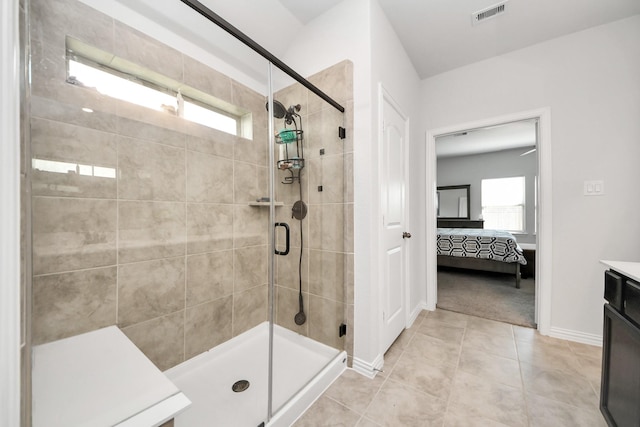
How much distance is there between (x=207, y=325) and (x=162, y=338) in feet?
1.00

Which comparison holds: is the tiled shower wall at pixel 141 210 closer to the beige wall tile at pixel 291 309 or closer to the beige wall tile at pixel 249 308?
the beige wall tile at pixel 249 308

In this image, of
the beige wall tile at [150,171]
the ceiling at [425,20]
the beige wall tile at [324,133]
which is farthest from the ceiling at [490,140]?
the beige wall tile at [150,171]

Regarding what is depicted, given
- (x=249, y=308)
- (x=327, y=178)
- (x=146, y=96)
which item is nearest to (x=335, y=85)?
(x=327, y=178)

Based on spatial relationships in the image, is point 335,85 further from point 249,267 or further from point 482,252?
point 482,252

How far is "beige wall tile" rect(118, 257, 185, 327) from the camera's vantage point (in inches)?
56.8

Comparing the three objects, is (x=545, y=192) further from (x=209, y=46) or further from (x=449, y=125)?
(x=209, y=46)

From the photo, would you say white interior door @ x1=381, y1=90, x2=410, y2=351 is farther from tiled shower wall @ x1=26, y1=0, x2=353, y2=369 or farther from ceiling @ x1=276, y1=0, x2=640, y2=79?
ceiling @ x1=276, y1=0, x2=640, y2=79

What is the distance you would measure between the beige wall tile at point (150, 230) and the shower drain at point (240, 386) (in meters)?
0.94

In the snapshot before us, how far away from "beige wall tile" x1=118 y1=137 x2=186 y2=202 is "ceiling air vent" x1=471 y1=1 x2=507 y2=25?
2485mm

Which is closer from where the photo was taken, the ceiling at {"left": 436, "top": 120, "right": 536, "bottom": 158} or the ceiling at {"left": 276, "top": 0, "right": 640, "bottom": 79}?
the ceiling at {"left": 276, "top": 0, "right": 640, "bottom": 79}

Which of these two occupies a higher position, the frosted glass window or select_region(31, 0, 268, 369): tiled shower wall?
the frosted glass window

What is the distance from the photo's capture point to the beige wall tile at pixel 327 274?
70.1 inches
